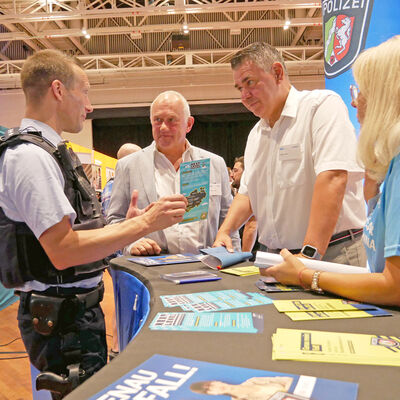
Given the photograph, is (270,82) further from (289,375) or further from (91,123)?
(91,123)

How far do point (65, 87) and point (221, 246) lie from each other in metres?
0.95

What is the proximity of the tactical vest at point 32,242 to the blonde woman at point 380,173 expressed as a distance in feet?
2.90

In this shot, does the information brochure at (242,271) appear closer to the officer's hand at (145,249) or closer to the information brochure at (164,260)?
the information brochure at (164,260)

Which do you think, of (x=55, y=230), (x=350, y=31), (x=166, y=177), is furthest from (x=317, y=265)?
(x=350, y=31)

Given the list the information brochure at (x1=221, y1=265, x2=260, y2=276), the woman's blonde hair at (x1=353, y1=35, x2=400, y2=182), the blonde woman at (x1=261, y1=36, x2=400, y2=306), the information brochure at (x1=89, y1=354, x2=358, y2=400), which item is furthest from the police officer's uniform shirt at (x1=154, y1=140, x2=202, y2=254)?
the information brochure at (x1=89, y1=354, x2=358, y2=400)

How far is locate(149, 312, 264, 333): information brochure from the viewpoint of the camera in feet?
2.77

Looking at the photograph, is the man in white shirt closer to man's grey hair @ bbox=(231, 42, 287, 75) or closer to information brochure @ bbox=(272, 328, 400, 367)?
man's grey hair @ bbox=(231, 42, 287, 75)

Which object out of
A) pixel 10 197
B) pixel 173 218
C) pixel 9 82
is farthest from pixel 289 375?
pixel 9 82

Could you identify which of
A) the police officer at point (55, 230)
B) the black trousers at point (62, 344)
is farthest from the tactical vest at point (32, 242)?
the black trousers at point (62, 344)

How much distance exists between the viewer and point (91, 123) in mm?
12195

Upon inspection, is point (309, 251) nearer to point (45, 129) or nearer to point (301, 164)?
point (301, 164)

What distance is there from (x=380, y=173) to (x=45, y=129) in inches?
47.2

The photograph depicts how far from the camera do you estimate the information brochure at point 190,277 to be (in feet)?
4.30

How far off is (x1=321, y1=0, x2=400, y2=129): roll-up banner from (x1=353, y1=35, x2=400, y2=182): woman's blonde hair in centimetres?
205
